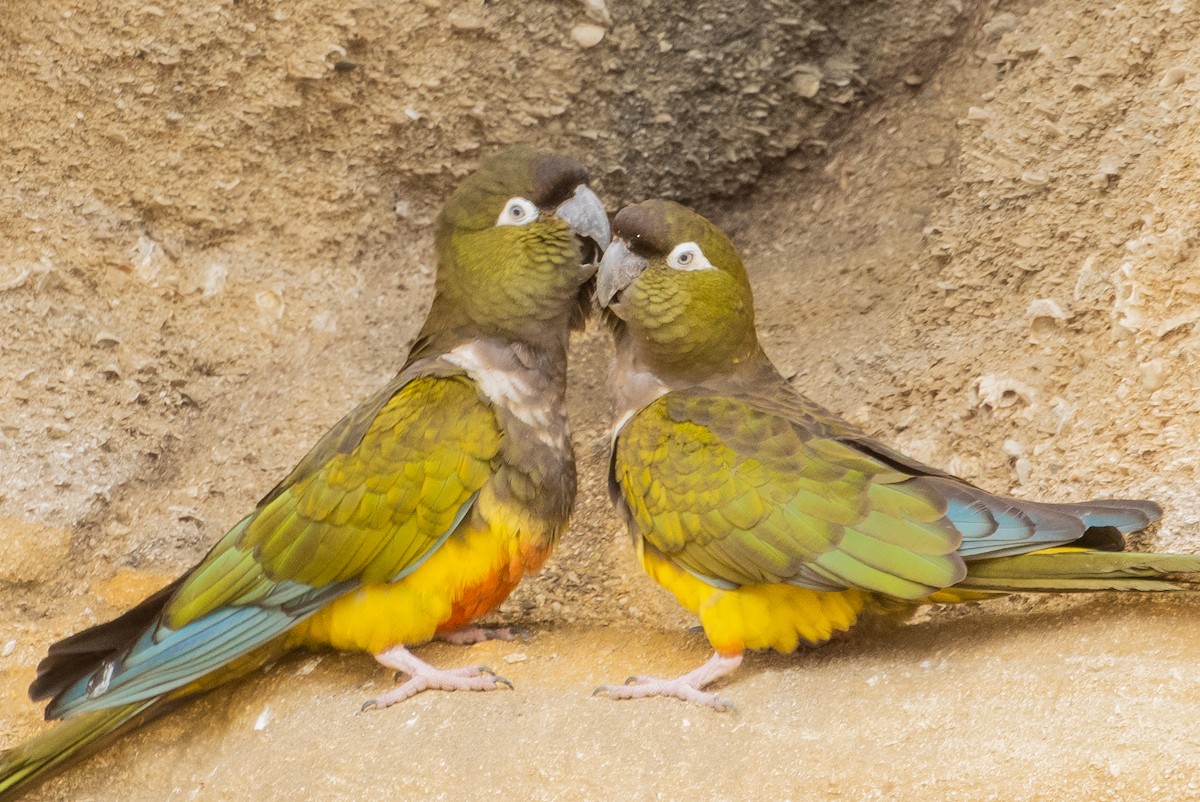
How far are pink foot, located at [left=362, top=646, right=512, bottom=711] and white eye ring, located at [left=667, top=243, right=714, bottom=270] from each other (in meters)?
1.05

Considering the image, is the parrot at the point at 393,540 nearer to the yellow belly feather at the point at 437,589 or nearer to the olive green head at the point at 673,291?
the yellow belly feather at the point at 437,589

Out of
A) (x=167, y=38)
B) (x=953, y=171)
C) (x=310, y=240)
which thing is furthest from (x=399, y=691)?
(x=953, y=171)

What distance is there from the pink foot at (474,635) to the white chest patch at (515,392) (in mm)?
490

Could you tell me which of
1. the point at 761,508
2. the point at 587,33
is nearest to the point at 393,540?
Result: the point at 761,508

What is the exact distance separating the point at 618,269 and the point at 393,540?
83cm

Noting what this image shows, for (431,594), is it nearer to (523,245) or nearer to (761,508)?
(761,508)

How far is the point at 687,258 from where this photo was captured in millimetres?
2877

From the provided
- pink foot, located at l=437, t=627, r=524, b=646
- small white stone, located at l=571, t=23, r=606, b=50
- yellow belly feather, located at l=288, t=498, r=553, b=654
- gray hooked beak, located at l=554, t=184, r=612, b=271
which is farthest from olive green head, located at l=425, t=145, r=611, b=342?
small white stone, located at l=571, t=23, r=606, b=50

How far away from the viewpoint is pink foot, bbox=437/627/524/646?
9.54ft

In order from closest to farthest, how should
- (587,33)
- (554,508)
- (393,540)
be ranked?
(393,540), (554,508), (587,33)

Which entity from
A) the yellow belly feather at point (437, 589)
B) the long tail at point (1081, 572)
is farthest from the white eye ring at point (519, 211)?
the long tail at point (1081, 572)

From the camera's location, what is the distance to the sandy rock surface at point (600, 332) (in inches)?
89.7

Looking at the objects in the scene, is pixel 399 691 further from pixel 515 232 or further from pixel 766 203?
pixel 766 203

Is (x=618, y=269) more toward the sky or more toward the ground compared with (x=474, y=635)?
more toward the sky
